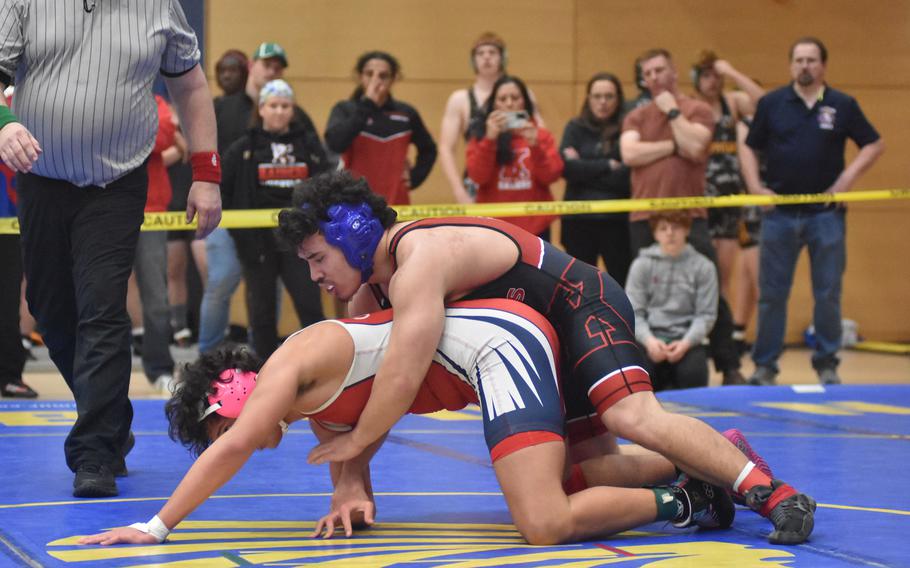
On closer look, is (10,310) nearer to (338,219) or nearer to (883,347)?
(338,219)

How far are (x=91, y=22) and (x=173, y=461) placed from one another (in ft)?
5.50

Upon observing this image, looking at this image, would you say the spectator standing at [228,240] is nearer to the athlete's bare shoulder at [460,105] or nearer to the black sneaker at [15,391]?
the athlete's bare shoulder at [460,105]

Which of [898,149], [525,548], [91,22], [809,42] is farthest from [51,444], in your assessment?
[898,149]

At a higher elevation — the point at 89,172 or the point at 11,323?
the point at 89,172

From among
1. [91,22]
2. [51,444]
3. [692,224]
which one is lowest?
[51,444]

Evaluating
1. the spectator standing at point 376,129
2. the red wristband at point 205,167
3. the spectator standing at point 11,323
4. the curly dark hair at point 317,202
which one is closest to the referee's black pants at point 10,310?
the spectator standing at point 11,323

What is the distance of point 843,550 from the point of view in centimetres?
383

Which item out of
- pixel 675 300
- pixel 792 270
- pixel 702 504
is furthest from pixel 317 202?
pixel 792 270

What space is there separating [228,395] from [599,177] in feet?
16.6

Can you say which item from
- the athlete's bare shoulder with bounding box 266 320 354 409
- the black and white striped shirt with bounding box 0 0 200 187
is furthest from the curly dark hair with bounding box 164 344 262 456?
the black and white striped shirt with bounding box 0 0 200 187

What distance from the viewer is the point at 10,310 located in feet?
24.9

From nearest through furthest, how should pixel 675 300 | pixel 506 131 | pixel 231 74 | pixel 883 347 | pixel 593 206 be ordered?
pixel 675 300, pixel 506 131, pixel 593 206, pixel 231 74, pixel 883 347

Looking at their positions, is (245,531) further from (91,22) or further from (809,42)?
(809,42)

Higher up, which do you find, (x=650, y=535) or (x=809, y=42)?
(x=809, y=42)
